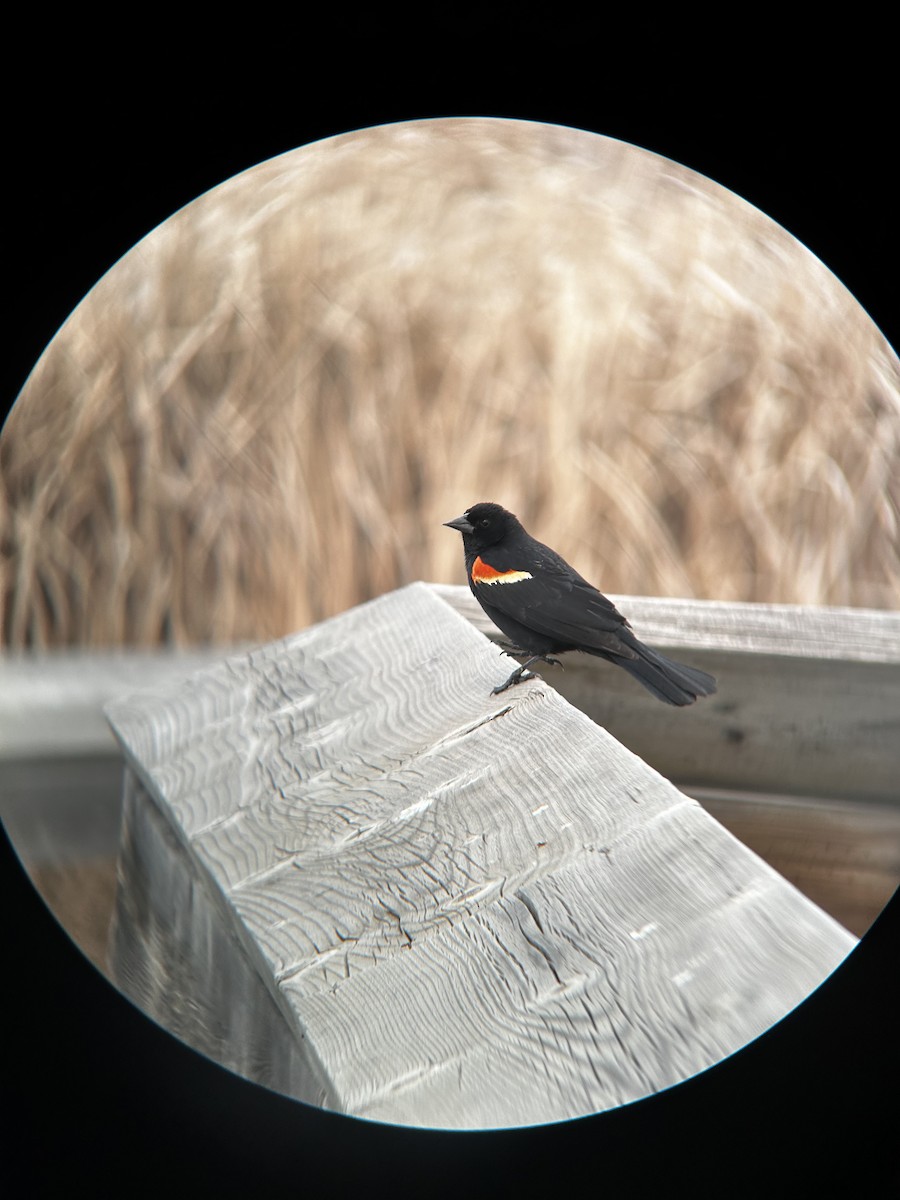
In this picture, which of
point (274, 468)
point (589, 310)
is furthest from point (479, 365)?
point (274, 468)

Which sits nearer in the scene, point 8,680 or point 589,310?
point 589,310

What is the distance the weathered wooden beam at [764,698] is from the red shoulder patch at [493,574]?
0.07m

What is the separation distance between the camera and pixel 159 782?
54.6 inches

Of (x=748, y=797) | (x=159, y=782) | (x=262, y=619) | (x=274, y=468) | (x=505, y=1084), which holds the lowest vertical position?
(x=505, y=1084)

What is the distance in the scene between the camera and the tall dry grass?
4.23ft

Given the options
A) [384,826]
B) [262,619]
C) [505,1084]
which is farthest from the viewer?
[262,619]

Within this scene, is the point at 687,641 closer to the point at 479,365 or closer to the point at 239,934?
the point at 479,365

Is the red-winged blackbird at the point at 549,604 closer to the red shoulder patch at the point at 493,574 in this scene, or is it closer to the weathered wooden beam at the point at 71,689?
the red shoulder patch at the point at 493,574

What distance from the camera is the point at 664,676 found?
125cm

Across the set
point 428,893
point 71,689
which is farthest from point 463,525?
point 71,689

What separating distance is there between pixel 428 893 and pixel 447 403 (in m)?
0.51

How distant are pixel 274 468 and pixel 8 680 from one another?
445mm

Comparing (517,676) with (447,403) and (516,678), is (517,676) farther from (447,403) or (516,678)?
(447,403)

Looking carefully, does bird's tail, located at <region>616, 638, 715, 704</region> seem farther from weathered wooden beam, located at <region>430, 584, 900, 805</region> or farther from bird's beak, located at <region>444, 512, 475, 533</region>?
bird's beak, located at <region>444, 512, 475, 533</region>
